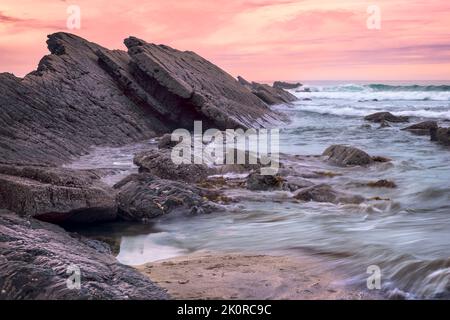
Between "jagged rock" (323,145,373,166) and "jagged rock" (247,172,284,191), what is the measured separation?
125 inches

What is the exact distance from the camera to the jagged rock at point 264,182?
9.92 meters

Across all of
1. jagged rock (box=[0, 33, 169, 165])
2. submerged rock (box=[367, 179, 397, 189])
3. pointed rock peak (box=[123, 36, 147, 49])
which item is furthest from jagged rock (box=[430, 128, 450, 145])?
pointed rock peak (box=[123, 36, 147, 49])

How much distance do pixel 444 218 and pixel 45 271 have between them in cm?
580

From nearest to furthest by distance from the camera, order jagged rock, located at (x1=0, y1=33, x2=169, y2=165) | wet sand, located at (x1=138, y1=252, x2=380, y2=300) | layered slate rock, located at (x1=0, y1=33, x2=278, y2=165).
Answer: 1. wet sand, located at (x1=138, y1=252, x2=380, y2=300)
2. jagged rock, located at (x1=0, y1=33, x2=169, y2=165)
3. layered slate rock, located at (x1=0, y1=33, x2=278, y2=165)

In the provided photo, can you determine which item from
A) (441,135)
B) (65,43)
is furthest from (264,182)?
(65,43)

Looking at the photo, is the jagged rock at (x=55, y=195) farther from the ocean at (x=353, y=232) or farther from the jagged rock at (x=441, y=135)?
the jagged rock at (x=441, y=135)

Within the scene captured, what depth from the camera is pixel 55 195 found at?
22.5 feet

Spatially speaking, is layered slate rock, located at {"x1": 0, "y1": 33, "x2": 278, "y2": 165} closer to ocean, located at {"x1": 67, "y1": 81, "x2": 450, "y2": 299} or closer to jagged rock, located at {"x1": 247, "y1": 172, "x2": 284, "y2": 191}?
ocean, located at {"x1": 67, "y1": 81, "x2": 450, "y2": 299}

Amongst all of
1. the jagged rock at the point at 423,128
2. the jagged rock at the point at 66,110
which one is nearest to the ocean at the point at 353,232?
the jagged rock at the point at 66,110

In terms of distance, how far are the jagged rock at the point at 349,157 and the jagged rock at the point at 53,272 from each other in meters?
8.47

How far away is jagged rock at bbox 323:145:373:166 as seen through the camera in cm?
1263

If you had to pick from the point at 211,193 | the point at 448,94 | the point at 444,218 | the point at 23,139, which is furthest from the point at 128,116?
the point at 448,94

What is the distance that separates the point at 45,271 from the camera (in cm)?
435
